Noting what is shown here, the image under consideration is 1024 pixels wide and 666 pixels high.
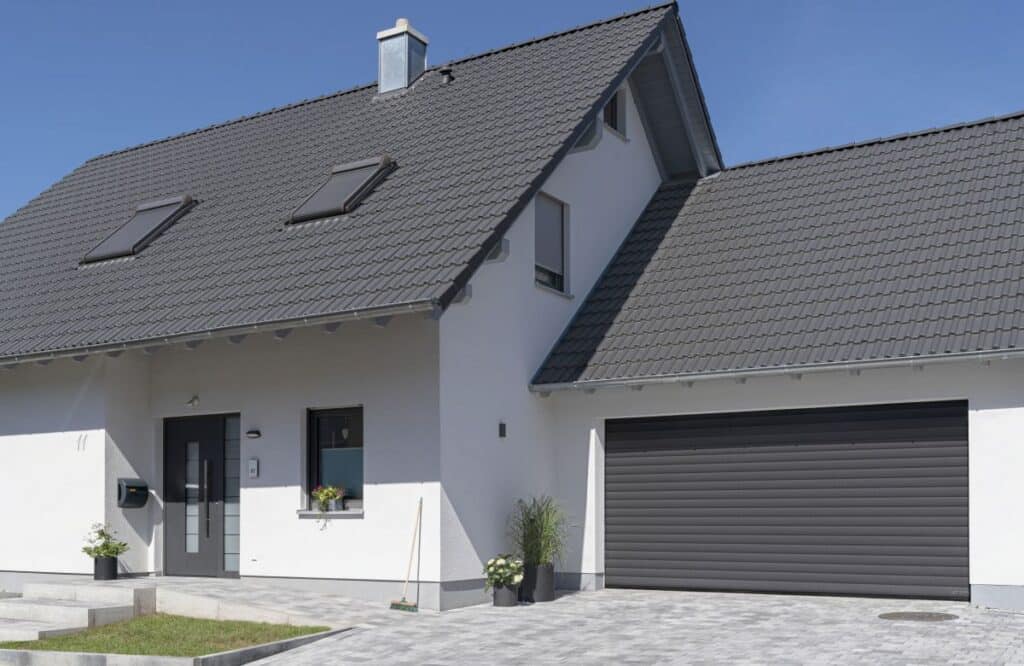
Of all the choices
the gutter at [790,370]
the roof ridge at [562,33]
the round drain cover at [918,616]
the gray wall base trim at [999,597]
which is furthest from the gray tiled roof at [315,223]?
the gray wall base trim at [999,597]

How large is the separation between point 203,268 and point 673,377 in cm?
615

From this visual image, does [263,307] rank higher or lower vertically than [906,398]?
higher

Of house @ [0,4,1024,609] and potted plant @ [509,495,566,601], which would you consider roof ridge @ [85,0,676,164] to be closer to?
house @ [0,4,1024,609]

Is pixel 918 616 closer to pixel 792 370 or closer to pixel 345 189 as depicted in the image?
pixel 792 370

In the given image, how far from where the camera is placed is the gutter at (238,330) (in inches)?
486

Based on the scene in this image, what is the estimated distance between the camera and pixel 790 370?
13.4 meters

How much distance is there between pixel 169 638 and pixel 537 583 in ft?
13.9

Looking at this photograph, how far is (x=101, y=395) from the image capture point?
15.8 metres

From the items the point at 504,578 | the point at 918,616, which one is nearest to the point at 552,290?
the point at 504,578

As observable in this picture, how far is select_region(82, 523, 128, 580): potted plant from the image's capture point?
15.2 m

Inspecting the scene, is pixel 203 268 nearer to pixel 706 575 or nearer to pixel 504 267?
pixel 504 267

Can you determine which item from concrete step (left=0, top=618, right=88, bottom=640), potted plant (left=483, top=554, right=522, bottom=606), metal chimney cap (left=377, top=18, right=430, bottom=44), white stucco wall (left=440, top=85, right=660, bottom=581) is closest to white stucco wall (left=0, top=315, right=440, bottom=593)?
white stucco wall (left=440, top=85, right=660, bottom=581)

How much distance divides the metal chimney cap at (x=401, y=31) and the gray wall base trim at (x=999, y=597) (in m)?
11.9

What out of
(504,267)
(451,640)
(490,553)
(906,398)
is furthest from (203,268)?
(906,398)
